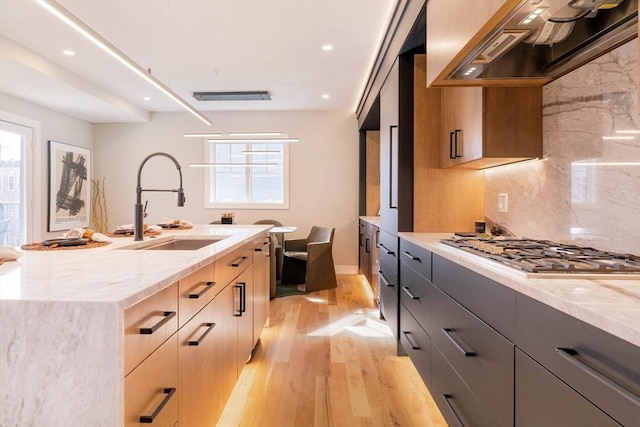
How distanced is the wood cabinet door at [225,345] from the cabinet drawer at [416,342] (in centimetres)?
101

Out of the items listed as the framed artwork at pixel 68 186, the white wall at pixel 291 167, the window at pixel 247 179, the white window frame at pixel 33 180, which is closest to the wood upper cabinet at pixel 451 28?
the white wall at pixel 291 167

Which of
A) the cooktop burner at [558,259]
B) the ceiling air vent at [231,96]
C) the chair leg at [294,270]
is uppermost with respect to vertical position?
the ceiling air vent at [231,96]

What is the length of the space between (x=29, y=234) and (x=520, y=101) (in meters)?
5.73

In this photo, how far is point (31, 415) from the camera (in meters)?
0.82

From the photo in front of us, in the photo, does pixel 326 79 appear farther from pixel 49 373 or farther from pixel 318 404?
pixel 49 373

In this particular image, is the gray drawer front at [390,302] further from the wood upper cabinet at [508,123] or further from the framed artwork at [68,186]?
the framed artwork at [68,186]

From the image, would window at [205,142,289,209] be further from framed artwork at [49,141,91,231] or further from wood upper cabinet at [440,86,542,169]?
wood upper cabinet at [440,86,542,169]

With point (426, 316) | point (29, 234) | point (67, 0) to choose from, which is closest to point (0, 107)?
point (29, 234)

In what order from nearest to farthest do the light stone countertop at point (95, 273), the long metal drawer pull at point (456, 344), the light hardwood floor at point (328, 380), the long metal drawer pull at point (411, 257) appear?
the light stone countertop at point (95, 273) → the long metal drawer pull at point (456, 344) → the light hardwood floor at point (328, 380) → the long metal drawer pull at point (411, 257)

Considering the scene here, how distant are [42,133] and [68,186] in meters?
0.84

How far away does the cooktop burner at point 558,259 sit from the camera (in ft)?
3.51

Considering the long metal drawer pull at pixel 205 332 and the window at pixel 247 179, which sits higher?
the window at pixel 247 179

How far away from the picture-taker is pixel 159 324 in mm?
1028

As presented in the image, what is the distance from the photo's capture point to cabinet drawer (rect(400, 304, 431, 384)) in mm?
1942
